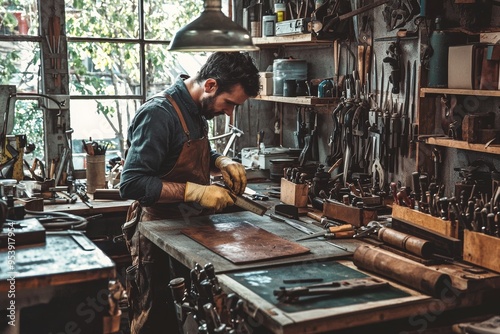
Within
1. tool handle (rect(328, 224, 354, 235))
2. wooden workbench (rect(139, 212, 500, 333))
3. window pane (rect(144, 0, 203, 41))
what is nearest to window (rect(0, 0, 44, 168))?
window pane (rect(144, 0, 203, 41))

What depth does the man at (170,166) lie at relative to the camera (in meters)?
3.33

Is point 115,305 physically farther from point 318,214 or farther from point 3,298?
point 318,214

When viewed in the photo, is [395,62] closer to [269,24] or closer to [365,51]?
[365,51]

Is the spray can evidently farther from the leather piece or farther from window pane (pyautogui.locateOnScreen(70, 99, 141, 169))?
window pane (pyautogui.locateOnScreen(70, 99, 141, 169))

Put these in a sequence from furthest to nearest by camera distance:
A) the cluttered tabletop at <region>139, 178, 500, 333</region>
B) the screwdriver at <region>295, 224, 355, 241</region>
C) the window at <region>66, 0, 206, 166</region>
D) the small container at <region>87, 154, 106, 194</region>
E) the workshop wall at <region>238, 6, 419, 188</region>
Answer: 1. the window at <region>66, 0, 206, 166</region>
2. the small container at <region>87, 154, 106, 194</region>
3. the workshop wall at <region>238, 6, 419, 188</region>
4. the screwdriver at <region>295, 224, 355, 241</region>
5. the cluttered tabletop at <region>139, 178, 500, 333</region>

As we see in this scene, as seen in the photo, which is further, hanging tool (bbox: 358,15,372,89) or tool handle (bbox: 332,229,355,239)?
hanging tool (bbox: 358,15,372,89)

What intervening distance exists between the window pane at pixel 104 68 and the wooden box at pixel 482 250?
326 centimetres

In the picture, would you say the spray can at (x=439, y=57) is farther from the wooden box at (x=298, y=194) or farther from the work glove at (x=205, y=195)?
the work glove at (x=205, y=195)

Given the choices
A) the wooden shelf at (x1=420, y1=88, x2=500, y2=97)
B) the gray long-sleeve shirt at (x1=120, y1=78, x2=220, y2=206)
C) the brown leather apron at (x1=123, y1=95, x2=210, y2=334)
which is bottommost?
the brown leather apron at (x1=123, y1=95, x2=210, y2=334)

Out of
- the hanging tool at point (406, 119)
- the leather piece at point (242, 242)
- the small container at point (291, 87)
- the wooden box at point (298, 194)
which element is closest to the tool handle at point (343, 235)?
the leather piece at point (242, 242)

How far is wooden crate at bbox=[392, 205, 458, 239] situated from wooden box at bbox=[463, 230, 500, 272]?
15 cm

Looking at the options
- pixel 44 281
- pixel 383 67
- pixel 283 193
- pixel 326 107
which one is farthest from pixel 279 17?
pixel 44 281

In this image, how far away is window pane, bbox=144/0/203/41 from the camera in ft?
17.1

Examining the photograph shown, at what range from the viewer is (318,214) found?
3.76m
